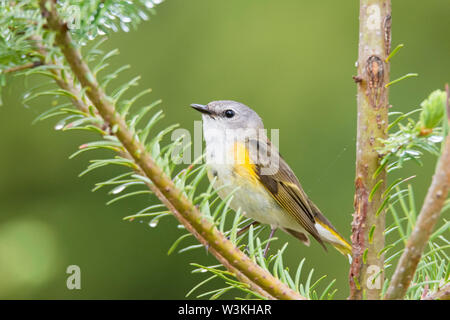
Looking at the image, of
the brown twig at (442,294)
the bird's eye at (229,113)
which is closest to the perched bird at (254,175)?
the bird's eye at (229,113)

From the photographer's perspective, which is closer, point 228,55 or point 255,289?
point 255,289

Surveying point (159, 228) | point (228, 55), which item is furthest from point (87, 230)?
point (228, 55)

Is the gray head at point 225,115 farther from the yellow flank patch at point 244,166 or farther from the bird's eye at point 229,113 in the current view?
the yellow flank patch at point 244,166

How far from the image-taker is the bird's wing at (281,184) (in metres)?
2.67

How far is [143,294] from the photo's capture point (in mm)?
2953

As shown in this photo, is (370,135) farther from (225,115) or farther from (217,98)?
(217,98)

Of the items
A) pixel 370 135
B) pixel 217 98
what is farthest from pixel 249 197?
pixel 370 135

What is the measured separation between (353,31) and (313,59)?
0.41 metres

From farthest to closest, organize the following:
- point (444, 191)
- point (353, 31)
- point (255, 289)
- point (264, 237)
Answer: point (353, 31), point (264, 237), point (255, 289), point (444, 191)

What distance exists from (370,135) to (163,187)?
1.74 ft

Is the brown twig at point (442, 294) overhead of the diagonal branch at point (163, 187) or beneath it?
beneath

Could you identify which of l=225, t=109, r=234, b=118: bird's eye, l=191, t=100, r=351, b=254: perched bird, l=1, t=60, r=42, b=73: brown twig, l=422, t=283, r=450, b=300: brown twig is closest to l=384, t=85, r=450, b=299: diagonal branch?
l=422, t=283, r=450, b=300: brown twig

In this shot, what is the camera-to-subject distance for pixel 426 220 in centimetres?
92
